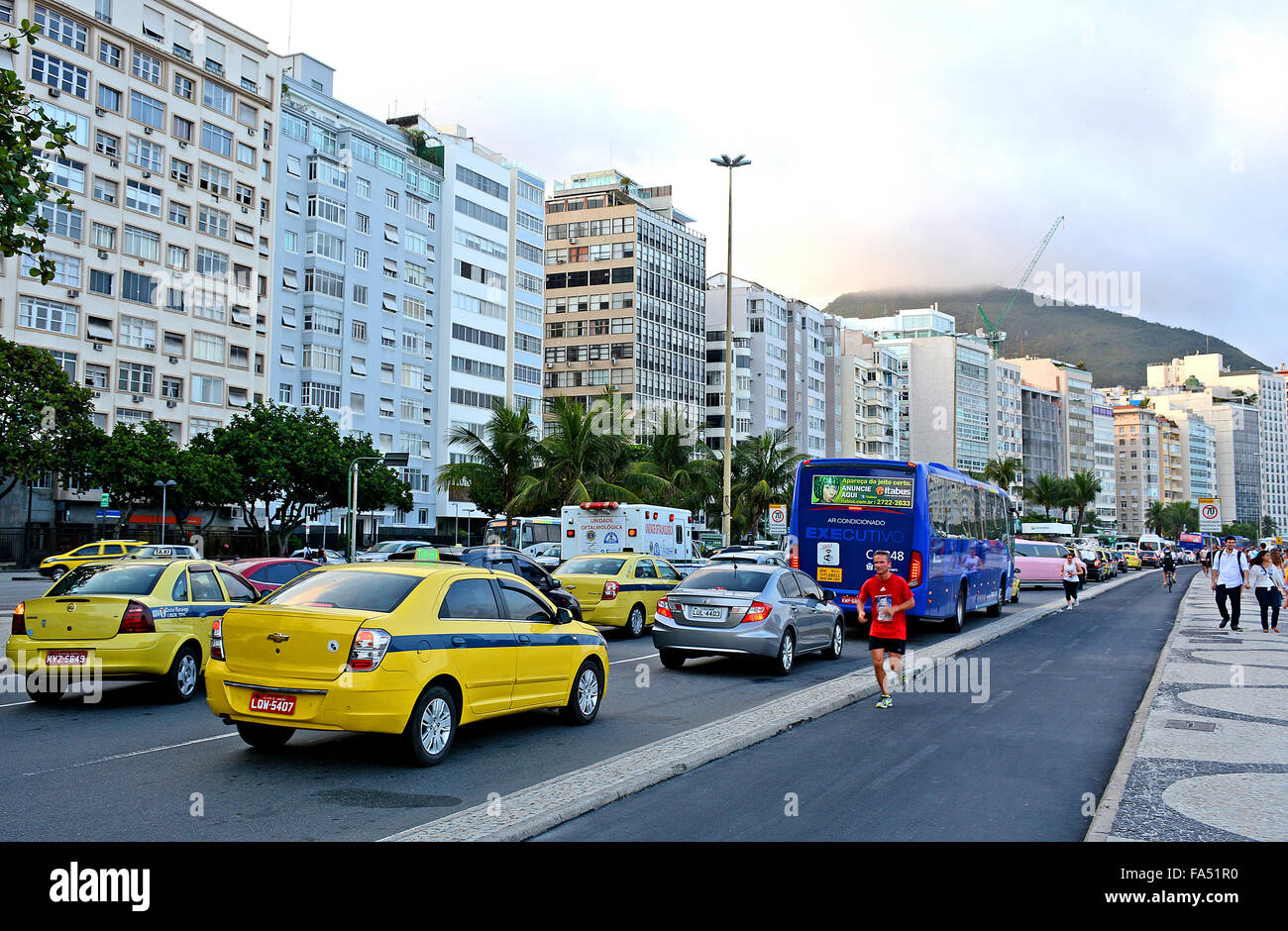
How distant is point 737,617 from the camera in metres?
15.0

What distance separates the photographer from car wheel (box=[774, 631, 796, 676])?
15.0 m

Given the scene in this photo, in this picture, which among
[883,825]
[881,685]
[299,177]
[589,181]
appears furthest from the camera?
[589,181]

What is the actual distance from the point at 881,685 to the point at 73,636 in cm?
854

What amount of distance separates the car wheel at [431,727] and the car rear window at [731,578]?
7.28 meters

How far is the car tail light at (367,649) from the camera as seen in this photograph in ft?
26.0

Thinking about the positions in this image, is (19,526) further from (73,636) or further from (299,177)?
(73,636)

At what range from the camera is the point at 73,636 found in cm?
1086

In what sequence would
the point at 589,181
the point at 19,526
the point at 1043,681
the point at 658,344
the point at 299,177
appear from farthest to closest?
the point at 589,181 < the point at 658,344 < the point at 299,177 < the point at 19,526 < the point at 1043,681

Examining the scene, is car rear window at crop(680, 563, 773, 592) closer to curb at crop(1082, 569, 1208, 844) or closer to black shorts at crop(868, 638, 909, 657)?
black shorts at crop(868, 638, 909, 657)

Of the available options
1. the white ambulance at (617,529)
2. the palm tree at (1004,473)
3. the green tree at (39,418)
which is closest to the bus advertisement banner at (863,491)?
the white ambulance at (617,529)

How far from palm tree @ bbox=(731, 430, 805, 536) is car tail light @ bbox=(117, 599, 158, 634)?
48185mm

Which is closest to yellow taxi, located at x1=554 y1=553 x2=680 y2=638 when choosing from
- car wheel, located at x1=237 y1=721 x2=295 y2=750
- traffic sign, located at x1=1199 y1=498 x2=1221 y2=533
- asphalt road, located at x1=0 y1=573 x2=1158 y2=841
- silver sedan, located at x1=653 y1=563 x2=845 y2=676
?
silver sedan, located at x1=653 y1=563 x2=845 y2=676

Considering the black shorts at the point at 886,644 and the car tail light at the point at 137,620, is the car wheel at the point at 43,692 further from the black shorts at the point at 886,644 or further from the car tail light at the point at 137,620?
the black shorts at the point at 886,644
